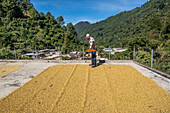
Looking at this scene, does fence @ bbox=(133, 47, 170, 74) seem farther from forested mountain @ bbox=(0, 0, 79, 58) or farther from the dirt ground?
forested mountain @ bbox=(0, 0, 79, 58)

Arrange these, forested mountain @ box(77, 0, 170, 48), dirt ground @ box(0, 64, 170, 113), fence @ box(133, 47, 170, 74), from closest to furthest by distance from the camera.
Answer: dirt ground @ box(0, 64, 170, 113) < fence @ box(133, 47, 170, 74) < forested mountain @ box(77, 0, 170, 48)

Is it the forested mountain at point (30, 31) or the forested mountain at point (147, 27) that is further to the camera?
the forested mountain at point (30, 31)

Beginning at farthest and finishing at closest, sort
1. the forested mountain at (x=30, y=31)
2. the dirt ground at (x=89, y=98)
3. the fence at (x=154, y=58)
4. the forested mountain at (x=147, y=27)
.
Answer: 1. the forested mountain at (x=30, y=31)
2. the forested mountain at (x=147, y=27)
3. the fence at (x=154, y=58)
4. the dirt ground at (x=89, y=98)

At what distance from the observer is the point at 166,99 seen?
2166mm

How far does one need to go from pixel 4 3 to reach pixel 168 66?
57.3 metres

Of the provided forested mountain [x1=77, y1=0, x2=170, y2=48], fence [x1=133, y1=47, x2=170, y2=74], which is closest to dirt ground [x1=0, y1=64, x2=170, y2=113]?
fence [x1=133, y1=47, x2=170, y2=74]

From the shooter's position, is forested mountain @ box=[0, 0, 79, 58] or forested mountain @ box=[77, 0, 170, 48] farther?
forested mountain @ box=[0, 0, 79, 58]

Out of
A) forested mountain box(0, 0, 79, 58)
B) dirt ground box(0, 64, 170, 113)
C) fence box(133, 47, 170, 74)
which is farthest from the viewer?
forested mountain box(0, 0, 79, 58)

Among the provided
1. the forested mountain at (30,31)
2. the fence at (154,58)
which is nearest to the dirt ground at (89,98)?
the fence at (154,58)

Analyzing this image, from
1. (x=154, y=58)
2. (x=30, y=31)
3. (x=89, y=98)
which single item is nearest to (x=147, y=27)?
(x=30, y=31)

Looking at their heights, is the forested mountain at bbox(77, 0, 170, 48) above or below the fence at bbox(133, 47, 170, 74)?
above

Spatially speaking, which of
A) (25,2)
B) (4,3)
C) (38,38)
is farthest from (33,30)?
(25,2)

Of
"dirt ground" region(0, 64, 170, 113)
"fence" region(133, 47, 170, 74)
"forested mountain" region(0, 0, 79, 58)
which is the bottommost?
"dirt ground" region(0, 64, 170, 113)

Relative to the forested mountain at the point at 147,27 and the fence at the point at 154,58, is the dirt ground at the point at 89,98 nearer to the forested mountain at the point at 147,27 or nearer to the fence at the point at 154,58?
the fence at the point at 154,58
